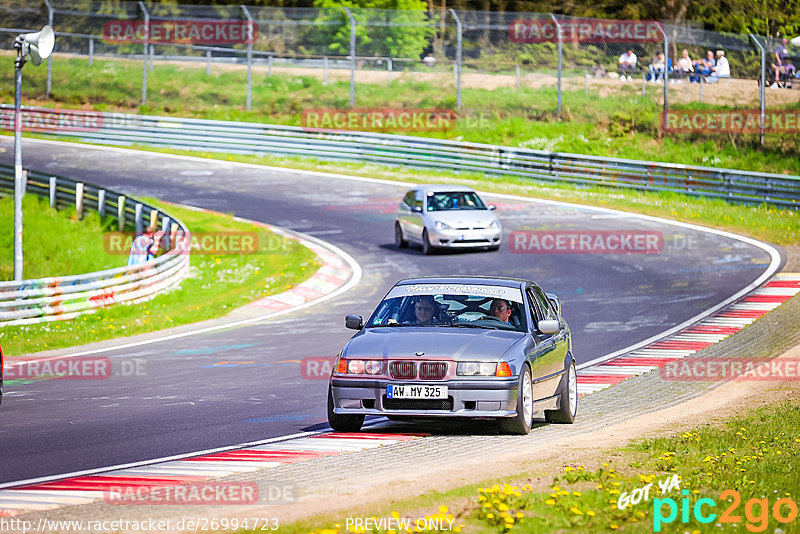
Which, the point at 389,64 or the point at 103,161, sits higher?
the point at 389,64

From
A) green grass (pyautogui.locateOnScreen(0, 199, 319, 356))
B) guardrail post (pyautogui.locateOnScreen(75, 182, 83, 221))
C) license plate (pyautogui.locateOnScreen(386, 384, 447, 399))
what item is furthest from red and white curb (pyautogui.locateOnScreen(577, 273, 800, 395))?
guardrail post (pyautogui.locateOnScreen(75, 182, 83, 221))

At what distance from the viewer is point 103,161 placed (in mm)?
38969

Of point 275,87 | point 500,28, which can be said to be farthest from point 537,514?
point 275,87

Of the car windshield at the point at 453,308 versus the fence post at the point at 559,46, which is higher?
the fence post at the point at 559,46

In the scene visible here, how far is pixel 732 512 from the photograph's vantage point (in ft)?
22.9

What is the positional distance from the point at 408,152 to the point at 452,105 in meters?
3.43

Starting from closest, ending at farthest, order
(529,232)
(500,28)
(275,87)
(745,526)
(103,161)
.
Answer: (745,526) < (529,232) < (500,28) < (103,161) < (275,87)

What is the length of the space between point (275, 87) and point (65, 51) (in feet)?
28.9

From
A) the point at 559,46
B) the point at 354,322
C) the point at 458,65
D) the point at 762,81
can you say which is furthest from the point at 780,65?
the point at 354,322

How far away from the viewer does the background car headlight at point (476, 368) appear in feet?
32.4

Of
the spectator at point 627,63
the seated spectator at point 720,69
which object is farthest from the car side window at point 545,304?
the spectator at point 627,63

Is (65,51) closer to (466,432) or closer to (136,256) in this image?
(136,256)

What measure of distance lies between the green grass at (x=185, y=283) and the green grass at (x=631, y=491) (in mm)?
11714

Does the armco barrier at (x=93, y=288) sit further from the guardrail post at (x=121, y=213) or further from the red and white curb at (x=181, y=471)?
the red and white curb at (x=181, y=471)
